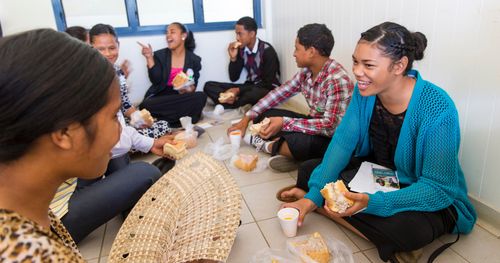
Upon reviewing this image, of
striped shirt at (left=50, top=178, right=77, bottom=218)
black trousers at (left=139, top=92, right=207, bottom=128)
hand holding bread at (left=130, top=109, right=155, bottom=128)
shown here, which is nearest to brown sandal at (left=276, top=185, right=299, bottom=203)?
striped shirt at (left=50, top=178, right=77, bottom=218)

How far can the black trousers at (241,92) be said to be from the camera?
3855 mm

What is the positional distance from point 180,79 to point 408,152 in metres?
2.57

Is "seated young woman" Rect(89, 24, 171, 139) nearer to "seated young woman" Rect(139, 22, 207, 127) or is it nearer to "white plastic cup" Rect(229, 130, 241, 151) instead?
"seated young woman" Rect(139, 22, 207, 127)

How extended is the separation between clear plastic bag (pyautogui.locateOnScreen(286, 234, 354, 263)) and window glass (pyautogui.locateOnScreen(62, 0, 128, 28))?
3.45 meters

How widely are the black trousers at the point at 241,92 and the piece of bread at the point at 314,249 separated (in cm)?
244

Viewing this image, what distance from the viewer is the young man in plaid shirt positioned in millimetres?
2232

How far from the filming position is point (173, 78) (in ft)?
12.5

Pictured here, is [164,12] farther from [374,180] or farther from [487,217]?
[487,217]

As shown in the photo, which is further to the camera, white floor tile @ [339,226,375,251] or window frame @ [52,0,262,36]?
window frame @ [52,0,262,36]

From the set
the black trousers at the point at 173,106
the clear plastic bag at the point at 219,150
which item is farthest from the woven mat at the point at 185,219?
the black trousers at the point at 173,106

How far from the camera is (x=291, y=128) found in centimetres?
242

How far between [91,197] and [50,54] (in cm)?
123

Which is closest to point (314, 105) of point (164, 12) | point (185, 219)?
point (185, 219)

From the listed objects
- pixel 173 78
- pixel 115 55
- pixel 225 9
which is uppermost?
pixel 225 9
